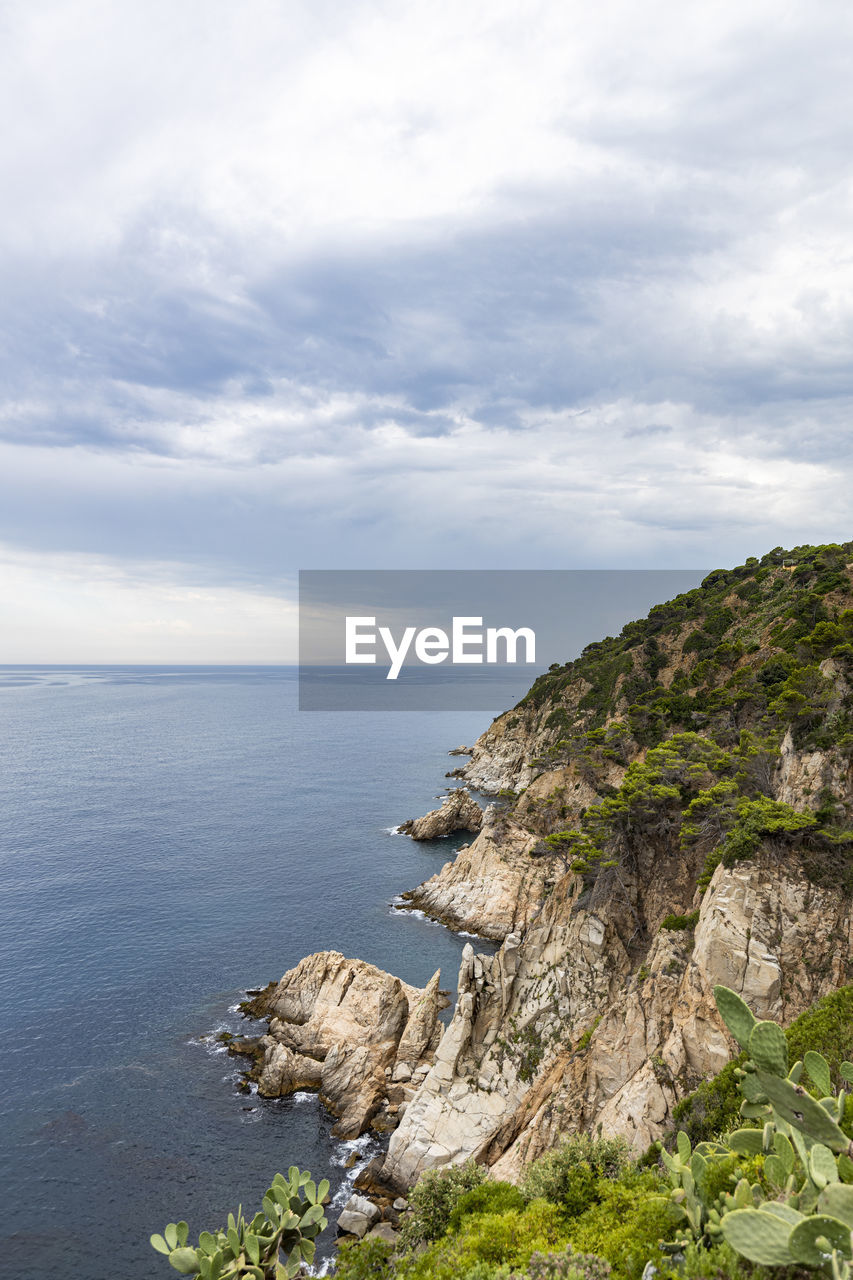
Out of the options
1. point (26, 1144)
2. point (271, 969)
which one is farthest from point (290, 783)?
point (26, 1144)

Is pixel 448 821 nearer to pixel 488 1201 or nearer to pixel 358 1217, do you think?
pixel 358 1217

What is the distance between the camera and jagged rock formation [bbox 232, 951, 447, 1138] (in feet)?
138

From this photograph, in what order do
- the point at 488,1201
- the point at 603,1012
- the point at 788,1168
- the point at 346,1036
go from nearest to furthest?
the point at 788,1168 < the point at 488,1201 < the point at 603,1012 < the point at 346,1036

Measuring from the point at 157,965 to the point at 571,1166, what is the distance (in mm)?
48038

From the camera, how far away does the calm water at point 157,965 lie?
34.6 meters

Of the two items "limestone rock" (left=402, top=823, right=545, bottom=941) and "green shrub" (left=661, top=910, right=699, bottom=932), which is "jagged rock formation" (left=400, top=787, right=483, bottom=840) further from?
"green shrub" (left=661, top=910, right=699, bottom=932)

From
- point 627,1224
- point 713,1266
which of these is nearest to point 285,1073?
point 627,1224

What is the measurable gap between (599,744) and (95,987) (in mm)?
49844

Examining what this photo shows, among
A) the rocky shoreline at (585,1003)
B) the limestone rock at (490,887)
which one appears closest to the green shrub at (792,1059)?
the rocky shoreline at (585,1003)

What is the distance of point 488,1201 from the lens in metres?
22.6

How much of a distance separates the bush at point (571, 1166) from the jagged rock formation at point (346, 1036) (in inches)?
846

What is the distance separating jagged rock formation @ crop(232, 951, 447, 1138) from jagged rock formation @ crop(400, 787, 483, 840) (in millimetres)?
45103

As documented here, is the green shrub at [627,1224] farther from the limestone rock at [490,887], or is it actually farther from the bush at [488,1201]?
the limestone rock at [490,887]

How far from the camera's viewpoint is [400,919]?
233 feet
